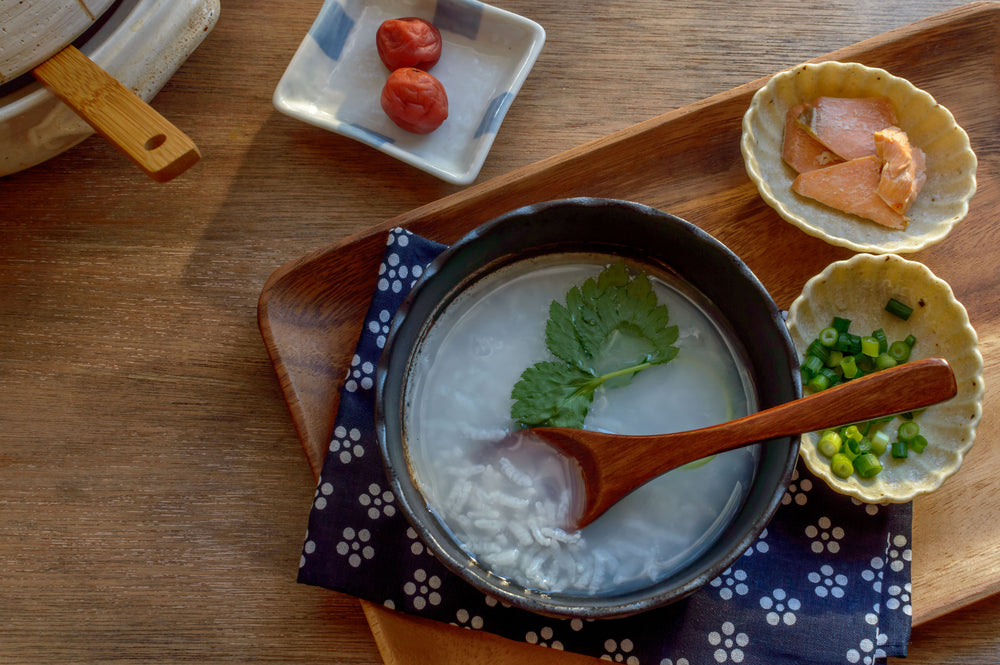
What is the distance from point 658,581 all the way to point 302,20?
1.28 m

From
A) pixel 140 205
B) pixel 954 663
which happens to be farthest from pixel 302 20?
pixel 954 663

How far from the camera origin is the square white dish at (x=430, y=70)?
4.69 ft

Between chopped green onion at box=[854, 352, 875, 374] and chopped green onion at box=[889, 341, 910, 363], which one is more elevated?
chopped green onion at box=[889, 341, 910, 363]

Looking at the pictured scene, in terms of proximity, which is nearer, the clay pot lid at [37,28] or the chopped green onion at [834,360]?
the clay pot lid at [37,28]

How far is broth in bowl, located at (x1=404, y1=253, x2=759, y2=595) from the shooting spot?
3.37 feet

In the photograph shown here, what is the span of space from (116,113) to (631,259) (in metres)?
0.85

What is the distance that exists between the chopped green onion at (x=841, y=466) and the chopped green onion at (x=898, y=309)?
0.95 ft

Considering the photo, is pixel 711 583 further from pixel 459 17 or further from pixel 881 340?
pixel 459 17

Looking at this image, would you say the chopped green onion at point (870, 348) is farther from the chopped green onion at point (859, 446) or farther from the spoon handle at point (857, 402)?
the spoon handle at point (857, 402)

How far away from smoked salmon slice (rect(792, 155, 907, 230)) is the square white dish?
22.8 inches

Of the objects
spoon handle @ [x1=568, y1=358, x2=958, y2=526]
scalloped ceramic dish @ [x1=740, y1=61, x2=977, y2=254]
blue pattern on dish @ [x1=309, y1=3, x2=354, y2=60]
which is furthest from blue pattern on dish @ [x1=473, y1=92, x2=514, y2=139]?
spoon handle @ [x1=568, y1=358, x2=958, y2=526]

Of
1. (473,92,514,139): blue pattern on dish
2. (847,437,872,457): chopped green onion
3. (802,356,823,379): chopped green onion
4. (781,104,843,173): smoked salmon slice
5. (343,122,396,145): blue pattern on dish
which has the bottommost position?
(847,437,872,457): chopped green onion

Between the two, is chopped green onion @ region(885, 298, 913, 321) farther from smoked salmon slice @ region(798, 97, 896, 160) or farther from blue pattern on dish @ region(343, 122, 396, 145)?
blue pattern on dish @ region(343, 122, 396, 145)

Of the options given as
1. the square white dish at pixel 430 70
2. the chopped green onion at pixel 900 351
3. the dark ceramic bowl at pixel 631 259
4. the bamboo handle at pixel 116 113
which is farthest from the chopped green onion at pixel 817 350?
the bamboo handle at pixel 116 113
